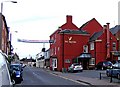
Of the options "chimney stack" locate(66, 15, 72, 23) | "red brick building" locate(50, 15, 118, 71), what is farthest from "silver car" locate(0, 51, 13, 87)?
"chimney stack" locate(66, 15, 72, 23)

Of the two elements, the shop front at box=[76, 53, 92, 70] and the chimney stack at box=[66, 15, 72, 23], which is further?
the chimney stack at box=[66, 15, 72, 23]

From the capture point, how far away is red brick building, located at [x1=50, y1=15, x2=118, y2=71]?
211ft

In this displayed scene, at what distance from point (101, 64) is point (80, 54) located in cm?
802

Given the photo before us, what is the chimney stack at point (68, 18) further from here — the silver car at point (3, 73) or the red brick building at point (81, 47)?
the silver car at point (3, 73)

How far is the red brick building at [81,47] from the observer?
6419 cm

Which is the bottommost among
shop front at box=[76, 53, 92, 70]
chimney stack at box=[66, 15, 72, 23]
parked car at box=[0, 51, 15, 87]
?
parked car at box=[0, 51, 15, 87]

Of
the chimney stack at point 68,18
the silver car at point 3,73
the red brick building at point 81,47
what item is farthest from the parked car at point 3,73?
the chimney stack at point 68,18

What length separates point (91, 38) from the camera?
6931 cm

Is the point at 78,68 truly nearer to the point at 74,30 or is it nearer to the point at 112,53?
the point at 112,53

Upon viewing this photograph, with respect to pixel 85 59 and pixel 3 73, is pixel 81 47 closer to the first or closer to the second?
pixel 85 59

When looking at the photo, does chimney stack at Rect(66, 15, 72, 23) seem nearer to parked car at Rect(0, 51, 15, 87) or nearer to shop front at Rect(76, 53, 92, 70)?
shop front at Rect(76, 53, 92, 70)

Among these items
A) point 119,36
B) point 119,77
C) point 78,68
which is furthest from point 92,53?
point 119,77

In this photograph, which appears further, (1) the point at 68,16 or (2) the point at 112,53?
(1) the point at 68,16

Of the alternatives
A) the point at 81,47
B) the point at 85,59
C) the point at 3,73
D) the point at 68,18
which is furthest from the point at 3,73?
the point at 68,18
